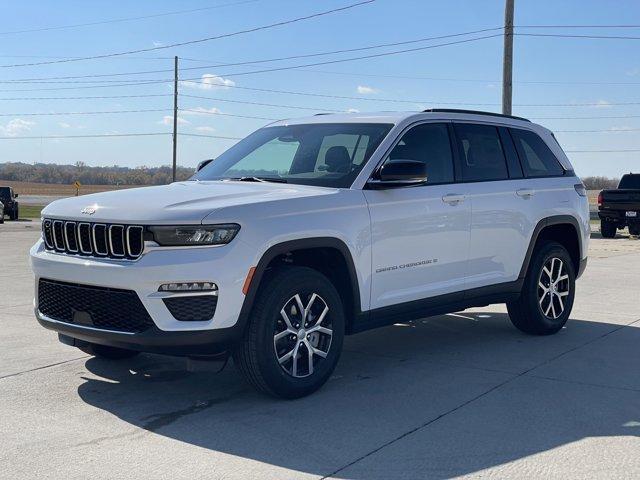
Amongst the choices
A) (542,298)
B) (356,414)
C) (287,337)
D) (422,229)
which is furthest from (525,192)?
(356,414)

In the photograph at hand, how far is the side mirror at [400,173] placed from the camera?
5.89 metres

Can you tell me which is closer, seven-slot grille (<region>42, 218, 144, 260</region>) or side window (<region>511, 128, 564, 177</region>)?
seven-slot grille (<region>42, 218, 144, 260</region>)

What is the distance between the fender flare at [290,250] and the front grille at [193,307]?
0.20 m

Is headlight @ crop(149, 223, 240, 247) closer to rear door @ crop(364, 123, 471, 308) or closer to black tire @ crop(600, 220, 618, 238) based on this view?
rear door @ crop(364, 123, 471, 308)

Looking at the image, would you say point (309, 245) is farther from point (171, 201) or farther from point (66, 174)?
point (66, 174)

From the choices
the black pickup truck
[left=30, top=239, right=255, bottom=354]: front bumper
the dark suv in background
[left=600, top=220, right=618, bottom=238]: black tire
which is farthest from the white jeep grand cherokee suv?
the dark suv in background

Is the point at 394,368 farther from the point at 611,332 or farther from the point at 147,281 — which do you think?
the point at 611,332

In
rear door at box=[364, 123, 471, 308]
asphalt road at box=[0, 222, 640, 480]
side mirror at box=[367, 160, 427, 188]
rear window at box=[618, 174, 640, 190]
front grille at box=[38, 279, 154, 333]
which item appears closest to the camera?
asphalt road at box=[0, 222, 640, 480]

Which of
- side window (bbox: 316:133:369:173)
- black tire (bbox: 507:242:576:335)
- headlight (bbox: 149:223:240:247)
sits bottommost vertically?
black tire (bbox: 507:242:576:335)

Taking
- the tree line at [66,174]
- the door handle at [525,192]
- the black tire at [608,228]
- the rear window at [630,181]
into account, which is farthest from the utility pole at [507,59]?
the tree line at [66,174]

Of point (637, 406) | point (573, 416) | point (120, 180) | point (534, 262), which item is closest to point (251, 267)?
point (573, 416)

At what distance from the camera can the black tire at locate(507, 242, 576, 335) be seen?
7691 millimetres

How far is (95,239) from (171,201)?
0.52 meters

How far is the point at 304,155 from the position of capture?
658 centimetres
